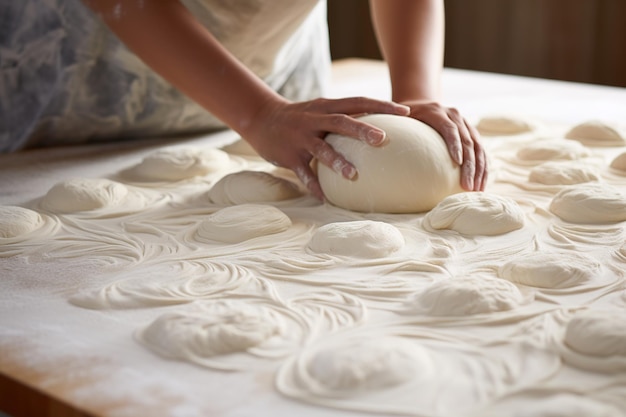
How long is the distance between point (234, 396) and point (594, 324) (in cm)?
51

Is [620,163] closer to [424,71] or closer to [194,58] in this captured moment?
[424,71]

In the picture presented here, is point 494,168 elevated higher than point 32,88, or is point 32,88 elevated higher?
point 32,88

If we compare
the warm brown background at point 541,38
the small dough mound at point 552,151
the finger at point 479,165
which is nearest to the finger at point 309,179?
the finger at point 479,165

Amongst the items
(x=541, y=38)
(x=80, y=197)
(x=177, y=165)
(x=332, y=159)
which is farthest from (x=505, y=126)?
(x=541, y=38)

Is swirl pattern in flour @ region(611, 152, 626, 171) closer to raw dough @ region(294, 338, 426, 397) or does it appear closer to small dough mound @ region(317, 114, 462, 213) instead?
small dough mound @ region(317, 114, 462, 213)

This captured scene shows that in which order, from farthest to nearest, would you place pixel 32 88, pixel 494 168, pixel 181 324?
1. pixel 32 88
2. pixel 494 168
3. pixel 181 324

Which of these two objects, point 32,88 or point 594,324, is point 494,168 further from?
point 32,88

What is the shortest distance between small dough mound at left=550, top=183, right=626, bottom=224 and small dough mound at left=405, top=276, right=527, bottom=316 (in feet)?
1.39

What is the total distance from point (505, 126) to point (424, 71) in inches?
16.5

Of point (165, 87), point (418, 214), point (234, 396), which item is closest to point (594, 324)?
point (234, 396)

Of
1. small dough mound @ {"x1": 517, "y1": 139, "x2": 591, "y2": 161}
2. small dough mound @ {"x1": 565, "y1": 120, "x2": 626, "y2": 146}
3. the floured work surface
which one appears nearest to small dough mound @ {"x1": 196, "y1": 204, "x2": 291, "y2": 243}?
the floured work surface

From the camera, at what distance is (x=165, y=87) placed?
2498mm

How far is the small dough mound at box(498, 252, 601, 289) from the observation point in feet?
4.60

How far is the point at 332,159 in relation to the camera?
5.85 ft
